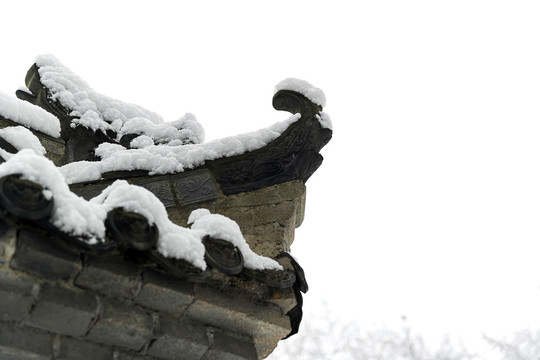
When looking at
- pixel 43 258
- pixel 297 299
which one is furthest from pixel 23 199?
pixel 297 299

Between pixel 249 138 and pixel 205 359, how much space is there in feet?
6.16

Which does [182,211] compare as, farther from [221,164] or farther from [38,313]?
[38,313]

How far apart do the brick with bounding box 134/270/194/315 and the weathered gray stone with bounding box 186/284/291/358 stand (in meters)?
0.06

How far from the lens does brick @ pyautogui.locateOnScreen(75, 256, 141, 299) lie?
2896 mm

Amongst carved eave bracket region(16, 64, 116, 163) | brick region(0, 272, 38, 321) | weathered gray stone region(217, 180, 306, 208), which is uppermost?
carved eave bracket region(16, 64, 116, 163)

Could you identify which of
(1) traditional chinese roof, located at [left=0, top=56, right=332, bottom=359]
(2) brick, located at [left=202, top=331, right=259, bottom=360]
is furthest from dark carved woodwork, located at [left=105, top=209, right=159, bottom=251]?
(2) brick, located at [left=202, top=331, right=259, bottom=360]

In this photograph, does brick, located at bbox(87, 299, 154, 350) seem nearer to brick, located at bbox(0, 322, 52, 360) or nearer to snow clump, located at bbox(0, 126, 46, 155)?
brick, located at bbox(0, 322, 52, 360)

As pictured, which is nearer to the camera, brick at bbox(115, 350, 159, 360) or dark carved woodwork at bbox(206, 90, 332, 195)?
brick at bbox(115, 350, 159, 360)

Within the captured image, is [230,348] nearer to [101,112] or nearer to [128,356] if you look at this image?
[128,356]

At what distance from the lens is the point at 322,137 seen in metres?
4.64

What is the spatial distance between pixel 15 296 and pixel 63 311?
0.73 feet

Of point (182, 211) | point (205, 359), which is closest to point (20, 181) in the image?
point (205, 359)

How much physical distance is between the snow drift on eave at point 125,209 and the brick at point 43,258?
0.17 meters

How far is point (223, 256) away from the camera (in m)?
3.20
